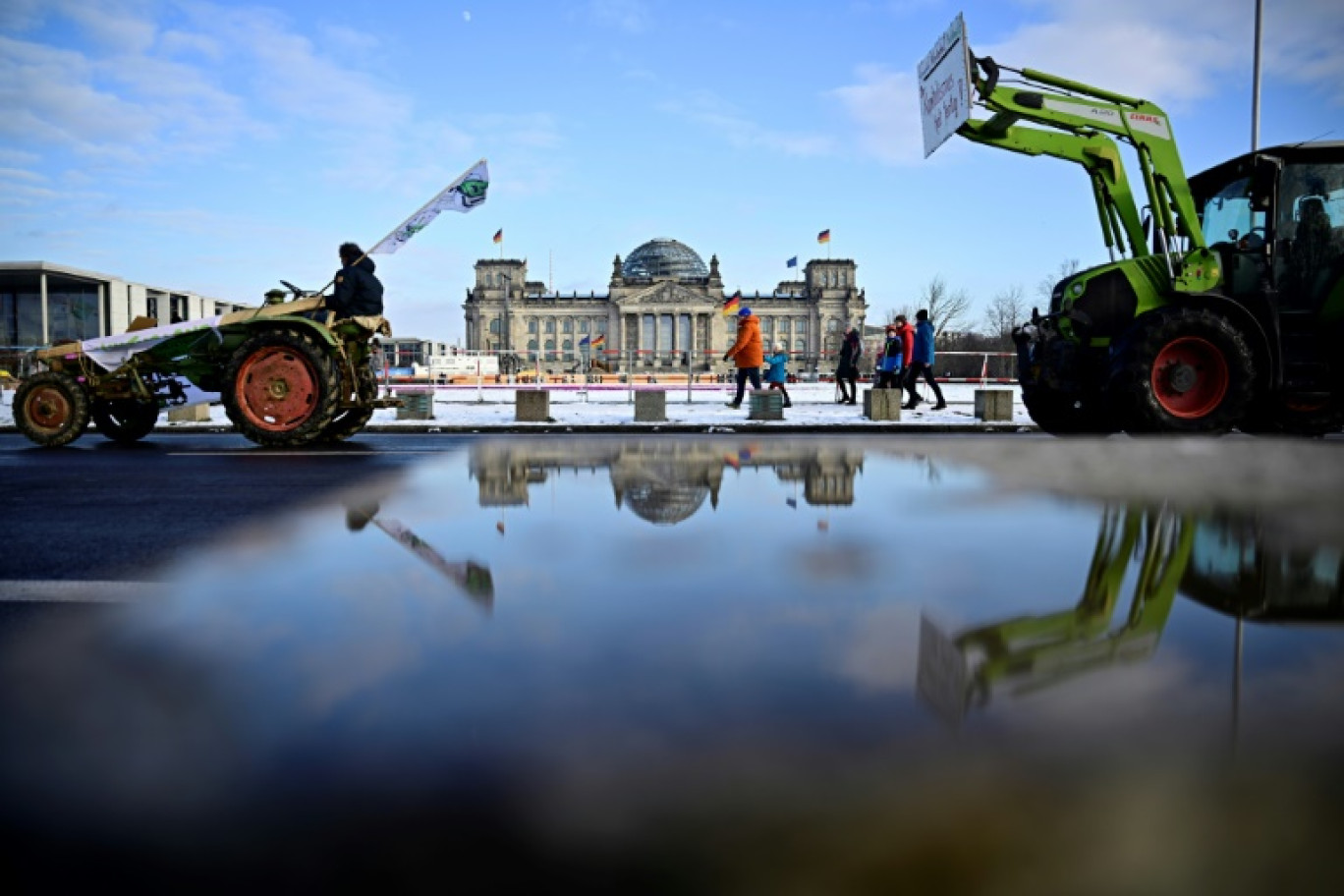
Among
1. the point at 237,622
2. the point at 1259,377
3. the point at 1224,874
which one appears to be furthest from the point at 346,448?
the point at 1259,377

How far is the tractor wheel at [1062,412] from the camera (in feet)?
35.0

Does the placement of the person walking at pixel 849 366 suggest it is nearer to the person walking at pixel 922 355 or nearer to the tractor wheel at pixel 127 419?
the person walking at pixel 922 355

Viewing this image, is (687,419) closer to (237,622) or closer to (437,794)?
(237,622)

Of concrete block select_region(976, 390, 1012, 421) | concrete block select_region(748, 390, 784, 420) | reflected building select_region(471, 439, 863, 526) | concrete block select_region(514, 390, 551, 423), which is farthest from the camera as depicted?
concrete block select_region(748, 390, 784, 420)

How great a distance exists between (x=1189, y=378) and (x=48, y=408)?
1181cm

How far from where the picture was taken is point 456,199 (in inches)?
406

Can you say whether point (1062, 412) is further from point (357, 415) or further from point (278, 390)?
point (278, 390)

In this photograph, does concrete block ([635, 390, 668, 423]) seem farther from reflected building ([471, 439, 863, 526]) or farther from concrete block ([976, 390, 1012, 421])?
concrete block ([976, 390, 1012, 421])

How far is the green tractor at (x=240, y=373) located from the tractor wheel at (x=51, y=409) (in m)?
0.01

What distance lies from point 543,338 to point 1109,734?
133 m

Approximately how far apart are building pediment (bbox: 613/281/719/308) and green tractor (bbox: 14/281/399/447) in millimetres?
121070

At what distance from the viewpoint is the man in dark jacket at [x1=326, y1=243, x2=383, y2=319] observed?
894 cm

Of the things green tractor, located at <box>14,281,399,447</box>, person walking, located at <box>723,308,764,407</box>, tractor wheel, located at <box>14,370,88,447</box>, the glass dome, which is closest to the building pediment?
the glass dome

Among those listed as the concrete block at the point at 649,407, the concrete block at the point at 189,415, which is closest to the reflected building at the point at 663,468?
the concrete block at the point at 649,407
